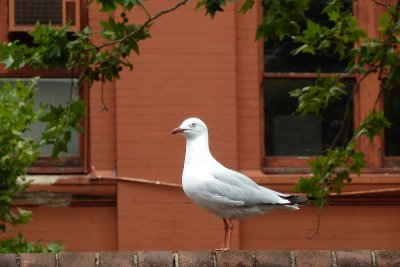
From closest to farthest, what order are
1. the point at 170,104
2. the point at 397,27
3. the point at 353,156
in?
the point at 397,27 → the point at 353,156 → the point at 170,104

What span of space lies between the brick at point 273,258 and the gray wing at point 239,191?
78 centimetres

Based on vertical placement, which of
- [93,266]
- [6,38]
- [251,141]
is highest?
[6,38]

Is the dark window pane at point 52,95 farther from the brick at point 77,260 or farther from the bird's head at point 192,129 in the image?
the brick at point 77,260

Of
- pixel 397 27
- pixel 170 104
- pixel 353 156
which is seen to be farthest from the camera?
pixel 170 104

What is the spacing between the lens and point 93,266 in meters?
8.83

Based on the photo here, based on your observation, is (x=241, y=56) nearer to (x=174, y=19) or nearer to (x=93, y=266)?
(x=174, y=19)

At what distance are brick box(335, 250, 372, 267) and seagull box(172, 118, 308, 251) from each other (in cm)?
84

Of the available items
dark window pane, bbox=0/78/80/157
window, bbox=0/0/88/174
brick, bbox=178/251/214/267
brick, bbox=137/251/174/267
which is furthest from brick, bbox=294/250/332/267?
dark window pane, bbox=0/78/80/157

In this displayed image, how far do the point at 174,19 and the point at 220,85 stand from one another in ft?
2.41

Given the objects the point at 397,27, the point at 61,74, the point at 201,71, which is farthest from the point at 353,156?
the point at 61,74

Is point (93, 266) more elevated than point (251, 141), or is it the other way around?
point (251, 141)

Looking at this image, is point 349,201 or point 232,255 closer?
point 232,255

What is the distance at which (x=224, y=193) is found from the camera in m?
9.84

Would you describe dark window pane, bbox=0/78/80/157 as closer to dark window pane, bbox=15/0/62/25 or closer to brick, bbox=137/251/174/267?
dark window pane, bbox=15/0/62/25
